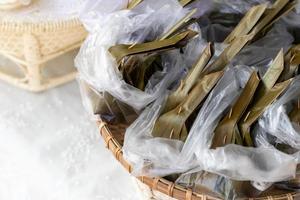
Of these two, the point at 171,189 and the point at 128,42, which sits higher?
the point at 128,42

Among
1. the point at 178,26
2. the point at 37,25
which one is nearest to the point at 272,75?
the point at 178,26

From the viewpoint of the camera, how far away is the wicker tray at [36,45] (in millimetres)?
921

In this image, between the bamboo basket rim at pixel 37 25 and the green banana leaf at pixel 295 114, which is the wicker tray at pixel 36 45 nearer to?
the bamboo basket rim at pixel 37 25

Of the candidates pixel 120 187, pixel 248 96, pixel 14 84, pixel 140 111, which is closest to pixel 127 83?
pixel 140 111

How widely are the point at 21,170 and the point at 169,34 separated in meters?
0.40

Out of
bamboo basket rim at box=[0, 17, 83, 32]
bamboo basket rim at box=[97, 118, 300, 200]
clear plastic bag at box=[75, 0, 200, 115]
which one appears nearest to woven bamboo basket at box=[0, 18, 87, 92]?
bamboo basket rim at box=[0, 17, 83, 32]

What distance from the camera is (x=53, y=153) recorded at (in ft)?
3.11

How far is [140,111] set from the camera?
0.69 meters

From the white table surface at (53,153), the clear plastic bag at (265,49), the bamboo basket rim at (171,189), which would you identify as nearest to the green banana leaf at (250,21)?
the clear plastic bag at (265,49)

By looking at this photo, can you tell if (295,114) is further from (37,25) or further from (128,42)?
(37,25)

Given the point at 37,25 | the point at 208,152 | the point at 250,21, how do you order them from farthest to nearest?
the point at 37,25, the point at 250,21, the point at 208,152

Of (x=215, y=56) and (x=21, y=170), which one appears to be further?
(x=21, y=170)

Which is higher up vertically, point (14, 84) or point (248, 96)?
point (248, 96)

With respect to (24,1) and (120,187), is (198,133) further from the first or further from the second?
(24,1)
